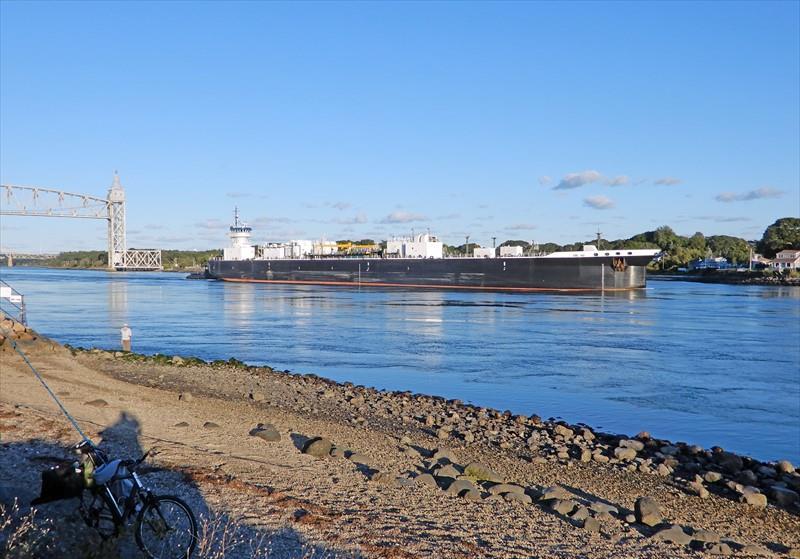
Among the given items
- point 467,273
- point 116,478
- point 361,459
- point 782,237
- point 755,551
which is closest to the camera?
point 116,478

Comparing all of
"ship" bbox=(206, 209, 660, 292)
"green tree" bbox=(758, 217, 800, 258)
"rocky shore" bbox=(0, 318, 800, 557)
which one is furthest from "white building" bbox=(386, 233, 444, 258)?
"green tree" bbox=(758, 217, 800, 258)

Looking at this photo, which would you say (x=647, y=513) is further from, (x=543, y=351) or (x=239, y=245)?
(x=239, y=245)

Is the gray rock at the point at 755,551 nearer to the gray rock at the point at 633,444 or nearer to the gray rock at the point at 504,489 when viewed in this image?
the gray rock at the point at 504,489

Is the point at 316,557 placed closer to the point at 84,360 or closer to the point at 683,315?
the point at 84,360

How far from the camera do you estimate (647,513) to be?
19.7 feet

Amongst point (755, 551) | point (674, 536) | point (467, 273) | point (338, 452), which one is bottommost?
point (755, 551)

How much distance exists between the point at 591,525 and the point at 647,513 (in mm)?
734

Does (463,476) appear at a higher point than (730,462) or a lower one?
higher

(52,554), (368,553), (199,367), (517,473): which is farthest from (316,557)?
(199,367)

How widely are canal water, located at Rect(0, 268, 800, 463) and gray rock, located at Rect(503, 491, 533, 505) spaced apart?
17.2 feet

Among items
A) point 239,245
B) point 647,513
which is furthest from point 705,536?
point 239,245

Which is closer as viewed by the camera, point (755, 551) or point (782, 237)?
point (755, 551)

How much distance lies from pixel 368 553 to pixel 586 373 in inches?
520

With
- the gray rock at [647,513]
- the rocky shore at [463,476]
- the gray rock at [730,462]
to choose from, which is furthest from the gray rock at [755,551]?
the gray rock at [730,462]
